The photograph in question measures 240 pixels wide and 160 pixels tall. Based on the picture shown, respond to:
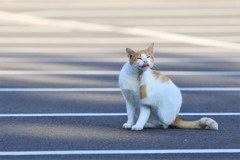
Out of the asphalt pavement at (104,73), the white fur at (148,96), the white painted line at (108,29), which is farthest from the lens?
the white painted line at (108,29)

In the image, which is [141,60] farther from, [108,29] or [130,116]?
[108,29]

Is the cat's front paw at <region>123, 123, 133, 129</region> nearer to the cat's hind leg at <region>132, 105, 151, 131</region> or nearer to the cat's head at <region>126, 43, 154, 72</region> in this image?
the cat's hind leg at <region>132, 105, 151, 131</region>

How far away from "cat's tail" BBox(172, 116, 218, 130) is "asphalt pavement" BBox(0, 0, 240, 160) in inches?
2.7

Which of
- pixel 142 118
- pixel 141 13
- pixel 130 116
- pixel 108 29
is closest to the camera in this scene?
pixel 142 118

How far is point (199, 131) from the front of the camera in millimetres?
9141

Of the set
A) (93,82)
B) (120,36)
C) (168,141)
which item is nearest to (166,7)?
(120,36)

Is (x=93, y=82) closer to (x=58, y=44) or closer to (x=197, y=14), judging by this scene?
(x=58, y=44)

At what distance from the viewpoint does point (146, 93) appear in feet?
29.1

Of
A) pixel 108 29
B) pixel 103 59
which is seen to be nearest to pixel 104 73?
pixel 103 59

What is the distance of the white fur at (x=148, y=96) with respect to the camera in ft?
29.2

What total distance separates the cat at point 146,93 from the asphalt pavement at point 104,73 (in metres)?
0.16

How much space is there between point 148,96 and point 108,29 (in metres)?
10.1

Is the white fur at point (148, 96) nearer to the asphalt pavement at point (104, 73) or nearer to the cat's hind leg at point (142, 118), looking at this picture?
the cat's hind leg at point (142, 118)

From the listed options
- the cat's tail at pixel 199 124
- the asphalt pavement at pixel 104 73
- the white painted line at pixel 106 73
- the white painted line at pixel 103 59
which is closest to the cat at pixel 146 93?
the cat's tail at pixel 199 124
